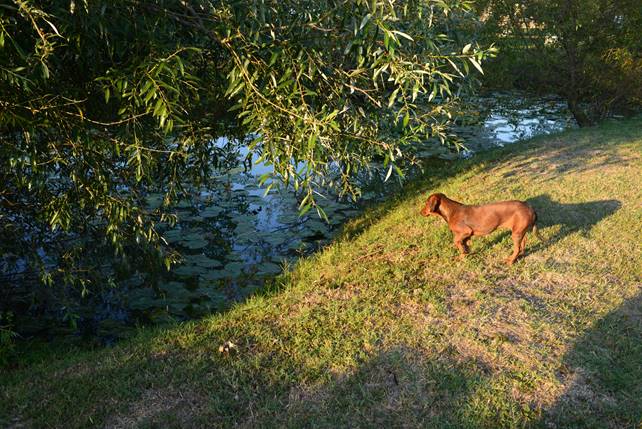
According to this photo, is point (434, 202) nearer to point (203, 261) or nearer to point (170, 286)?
point (203, 261)

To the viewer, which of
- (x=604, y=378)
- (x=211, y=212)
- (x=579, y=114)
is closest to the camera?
(x=604, y=378)

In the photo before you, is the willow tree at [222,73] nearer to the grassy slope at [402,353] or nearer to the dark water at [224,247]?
the dark water at [224,247]

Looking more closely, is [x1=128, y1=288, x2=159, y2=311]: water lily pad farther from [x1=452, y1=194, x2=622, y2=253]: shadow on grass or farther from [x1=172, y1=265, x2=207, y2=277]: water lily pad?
[x1=452, y1=194, x2=622, y2=253]: shadow on grass

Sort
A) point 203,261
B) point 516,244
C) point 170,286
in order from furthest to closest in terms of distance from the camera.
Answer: point 203,261 → point 170,286 → point 516,244

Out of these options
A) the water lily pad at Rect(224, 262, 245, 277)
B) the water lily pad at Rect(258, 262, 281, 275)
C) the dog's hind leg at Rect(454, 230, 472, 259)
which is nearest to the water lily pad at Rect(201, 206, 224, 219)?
the water lily pad at Rect(224, 262, 245, 277)

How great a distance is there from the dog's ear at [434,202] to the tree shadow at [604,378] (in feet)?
7.13

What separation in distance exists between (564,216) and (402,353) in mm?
4282

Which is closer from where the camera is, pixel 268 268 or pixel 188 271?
pixel 188 271

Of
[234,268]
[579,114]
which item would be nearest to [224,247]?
[234,268]

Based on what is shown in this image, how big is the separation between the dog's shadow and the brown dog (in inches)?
19.6

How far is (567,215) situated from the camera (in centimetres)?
736

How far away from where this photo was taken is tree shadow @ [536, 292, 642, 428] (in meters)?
3.60

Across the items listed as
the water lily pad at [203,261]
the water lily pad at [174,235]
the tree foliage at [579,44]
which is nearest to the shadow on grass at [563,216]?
the water lily pad at [203,261]

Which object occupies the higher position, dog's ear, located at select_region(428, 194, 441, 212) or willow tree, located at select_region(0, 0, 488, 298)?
willow tree, located at select_region(0, 0, 488, 298)
